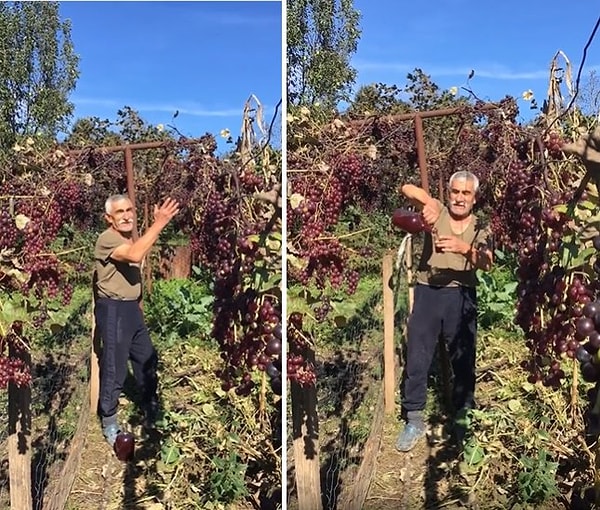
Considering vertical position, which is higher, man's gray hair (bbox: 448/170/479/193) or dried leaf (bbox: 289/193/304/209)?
man's gray hair (bbox: 448/170/479/193)

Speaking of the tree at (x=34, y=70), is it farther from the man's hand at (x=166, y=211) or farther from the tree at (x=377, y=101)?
the tree at (x=377, y=101)

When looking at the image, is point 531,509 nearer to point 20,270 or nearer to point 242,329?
point 242,329

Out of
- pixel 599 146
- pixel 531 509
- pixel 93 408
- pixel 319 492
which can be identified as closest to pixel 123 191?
pixel 93 408

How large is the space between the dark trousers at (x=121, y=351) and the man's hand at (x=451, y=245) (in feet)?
2.69

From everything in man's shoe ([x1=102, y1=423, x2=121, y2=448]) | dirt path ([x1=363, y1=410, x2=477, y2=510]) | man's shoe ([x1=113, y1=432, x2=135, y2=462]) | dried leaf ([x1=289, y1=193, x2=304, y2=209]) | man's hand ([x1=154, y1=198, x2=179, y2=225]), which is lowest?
dirt path ([x1=363, y1=410, x2=477, y2=510])

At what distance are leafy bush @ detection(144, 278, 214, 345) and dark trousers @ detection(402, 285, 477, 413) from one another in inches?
22.0

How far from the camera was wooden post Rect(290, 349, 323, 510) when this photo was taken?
202cm

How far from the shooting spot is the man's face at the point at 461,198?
6.04 feet

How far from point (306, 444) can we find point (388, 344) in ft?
1.21

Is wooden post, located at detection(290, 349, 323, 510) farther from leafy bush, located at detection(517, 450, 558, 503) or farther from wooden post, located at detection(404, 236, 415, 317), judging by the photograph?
leafy bush, located at detection(517, 450, 558, 503)

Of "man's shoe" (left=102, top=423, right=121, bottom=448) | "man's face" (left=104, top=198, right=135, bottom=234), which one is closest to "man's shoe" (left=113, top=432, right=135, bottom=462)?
"man's shoe" (left=102, top=423, right=121, bottom=448)

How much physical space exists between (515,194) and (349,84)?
53 cm

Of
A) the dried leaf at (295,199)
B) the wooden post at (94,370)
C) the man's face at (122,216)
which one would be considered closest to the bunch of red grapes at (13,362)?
the wooden post at (94,370)

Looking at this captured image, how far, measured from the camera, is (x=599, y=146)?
1.27 meters
